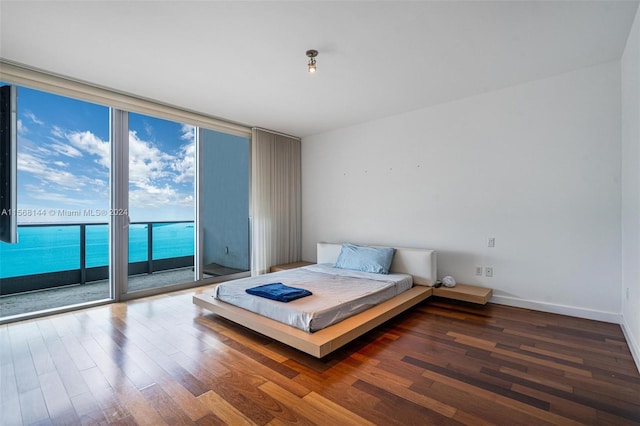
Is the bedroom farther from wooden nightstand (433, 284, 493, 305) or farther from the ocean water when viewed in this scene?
the ocean water

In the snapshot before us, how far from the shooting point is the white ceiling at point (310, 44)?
213 centimetres

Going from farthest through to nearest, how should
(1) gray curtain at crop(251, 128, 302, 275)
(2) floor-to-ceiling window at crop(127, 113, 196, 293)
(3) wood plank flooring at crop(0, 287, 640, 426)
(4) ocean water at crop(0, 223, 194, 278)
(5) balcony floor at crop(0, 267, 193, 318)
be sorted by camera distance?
(1) gray curtain at crop(251, 128, 302, 275)
(2) floor-to-ceiling window at crop(127, 113, 196, 293)
(4) ocean water at crop(0, 223, 194, 278)
(5) balcony floor at crop(0, 267, 193, 318)
(3) wood plank flooring at crop(0, 287, 640, 426)

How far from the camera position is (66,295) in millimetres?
4016

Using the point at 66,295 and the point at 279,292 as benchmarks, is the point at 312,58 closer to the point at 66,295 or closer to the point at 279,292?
the point at 279,292

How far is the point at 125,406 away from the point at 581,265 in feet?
13.6

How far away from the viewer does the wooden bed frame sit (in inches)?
88.5

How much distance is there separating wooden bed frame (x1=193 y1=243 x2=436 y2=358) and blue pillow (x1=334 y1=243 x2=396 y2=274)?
0.19 m

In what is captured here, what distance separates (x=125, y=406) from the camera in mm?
1726

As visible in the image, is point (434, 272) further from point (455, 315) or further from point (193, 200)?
point (193, 200)

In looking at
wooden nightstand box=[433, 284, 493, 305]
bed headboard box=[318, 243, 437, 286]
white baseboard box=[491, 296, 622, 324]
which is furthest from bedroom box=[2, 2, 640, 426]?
bed headboard box=[318, 243, 437, 286]

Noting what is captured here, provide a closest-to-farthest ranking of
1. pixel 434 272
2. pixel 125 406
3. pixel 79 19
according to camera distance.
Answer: pixel 125 406
pixel 79 19
pixel 434 272

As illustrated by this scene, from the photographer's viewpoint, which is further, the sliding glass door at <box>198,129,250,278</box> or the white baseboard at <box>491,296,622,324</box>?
the sliding glass door at <box>198,129,250,278</box>

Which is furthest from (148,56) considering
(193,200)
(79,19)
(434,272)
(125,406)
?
(434,272)

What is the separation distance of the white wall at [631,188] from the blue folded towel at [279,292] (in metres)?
2.61
